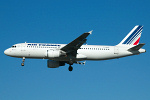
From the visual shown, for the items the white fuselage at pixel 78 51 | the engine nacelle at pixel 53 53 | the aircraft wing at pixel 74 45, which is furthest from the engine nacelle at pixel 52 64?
the engine nacelle at pixel 53 53

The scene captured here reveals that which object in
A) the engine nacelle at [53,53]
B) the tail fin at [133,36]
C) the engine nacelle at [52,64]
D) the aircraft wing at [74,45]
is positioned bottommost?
the engine nacelle at [52,64]

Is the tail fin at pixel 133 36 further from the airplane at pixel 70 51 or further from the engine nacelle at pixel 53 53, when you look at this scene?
the engine nacelle at pixel 53 53

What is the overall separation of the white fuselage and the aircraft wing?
1.43m

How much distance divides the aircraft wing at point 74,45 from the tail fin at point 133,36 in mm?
10485

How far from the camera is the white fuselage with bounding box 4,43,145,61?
62.9 m

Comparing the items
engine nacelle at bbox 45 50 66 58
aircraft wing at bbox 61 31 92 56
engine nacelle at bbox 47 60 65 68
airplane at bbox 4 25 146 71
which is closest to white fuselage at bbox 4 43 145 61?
airplane at bbox 4 25 146 71

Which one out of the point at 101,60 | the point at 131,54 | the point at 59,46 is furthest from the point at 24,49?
the point at 131,54

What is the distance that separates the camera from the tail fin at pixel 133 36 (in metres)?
67.6

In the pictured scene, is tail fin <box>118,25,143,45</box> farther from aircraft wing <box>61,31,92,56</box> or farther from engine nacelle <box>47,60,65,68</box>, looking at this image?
engine nacelle <box>47,60,65,68</box>

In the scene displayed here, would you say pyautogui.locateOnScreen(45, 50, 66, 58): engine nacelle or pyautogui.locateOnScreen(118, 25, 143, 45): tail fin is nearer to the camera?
pyautogui.locateOnScreen(45, 50, 66, 58): engine nacelle

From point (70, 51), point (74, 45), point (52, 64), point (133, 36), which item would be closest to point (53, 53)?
point (70, 51)

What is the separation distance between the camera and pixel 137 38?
224 ft

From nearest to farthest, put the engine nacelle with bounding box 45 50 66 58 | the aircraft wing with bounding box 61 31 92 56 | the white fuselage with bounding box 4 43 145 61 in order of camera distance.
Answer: the aircraft wing with bounding box 61 31 92 56, the engine nacelle with bounding box 45 50 66 58, the white fuselage with bounding box 4 43 145 61

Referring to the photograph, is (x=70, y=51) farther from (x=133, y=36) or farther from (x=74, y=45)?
(x=133, y=36)
